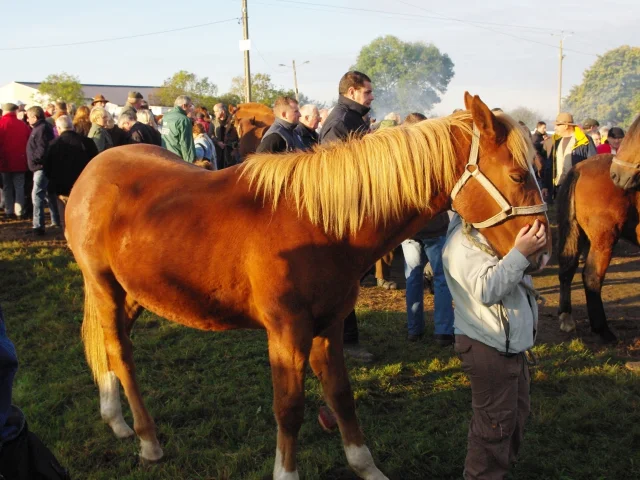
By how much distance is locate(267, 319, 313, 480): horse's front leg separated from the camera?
2.95m

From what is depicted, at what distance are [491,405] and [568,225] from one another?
13.2 ft

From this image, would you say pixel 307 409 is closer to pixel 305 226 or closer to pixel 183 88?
pixel 305 226

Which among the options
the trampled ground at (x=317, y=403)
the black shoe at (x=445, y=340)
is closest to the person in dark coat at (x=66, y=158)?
the trampled ground at (x=317, y=403)

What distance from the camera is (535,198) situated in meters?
2.65

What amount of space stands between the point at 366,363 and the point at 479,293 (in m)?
2.73

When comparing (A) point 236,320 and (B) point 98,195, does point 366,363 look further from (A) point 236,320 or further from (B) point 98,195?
(B) point 98,195

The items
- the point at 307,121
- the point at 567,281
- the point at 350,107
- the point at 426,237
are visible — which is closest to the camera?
the point at 350,107

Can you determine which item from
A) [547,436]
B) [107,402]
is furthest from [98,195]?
[547,436]

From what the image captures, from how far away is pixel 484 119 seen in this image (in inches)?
104

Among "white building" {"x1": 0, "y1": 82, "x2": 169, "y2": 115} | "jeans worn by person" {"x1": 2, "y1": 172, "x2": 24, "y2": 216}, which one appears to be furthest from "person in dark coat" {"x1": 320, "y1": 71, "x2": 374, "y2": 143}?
"white building" {"x1": 0, "y1": 82, "x2": 169, "y2": 115}

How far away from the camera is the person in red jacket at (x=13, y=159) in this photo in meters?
10.0

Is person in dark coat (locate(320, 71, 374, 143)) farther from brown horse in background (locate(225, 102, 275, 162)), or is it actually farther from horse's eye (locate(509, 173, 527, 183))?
brown horse in background (locate(225, 102, 275, 162))

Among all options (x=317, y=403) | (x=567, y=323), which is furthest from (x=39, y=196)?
(x=567, y=323)

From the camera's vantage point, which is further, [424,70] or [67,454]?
[424,70]
